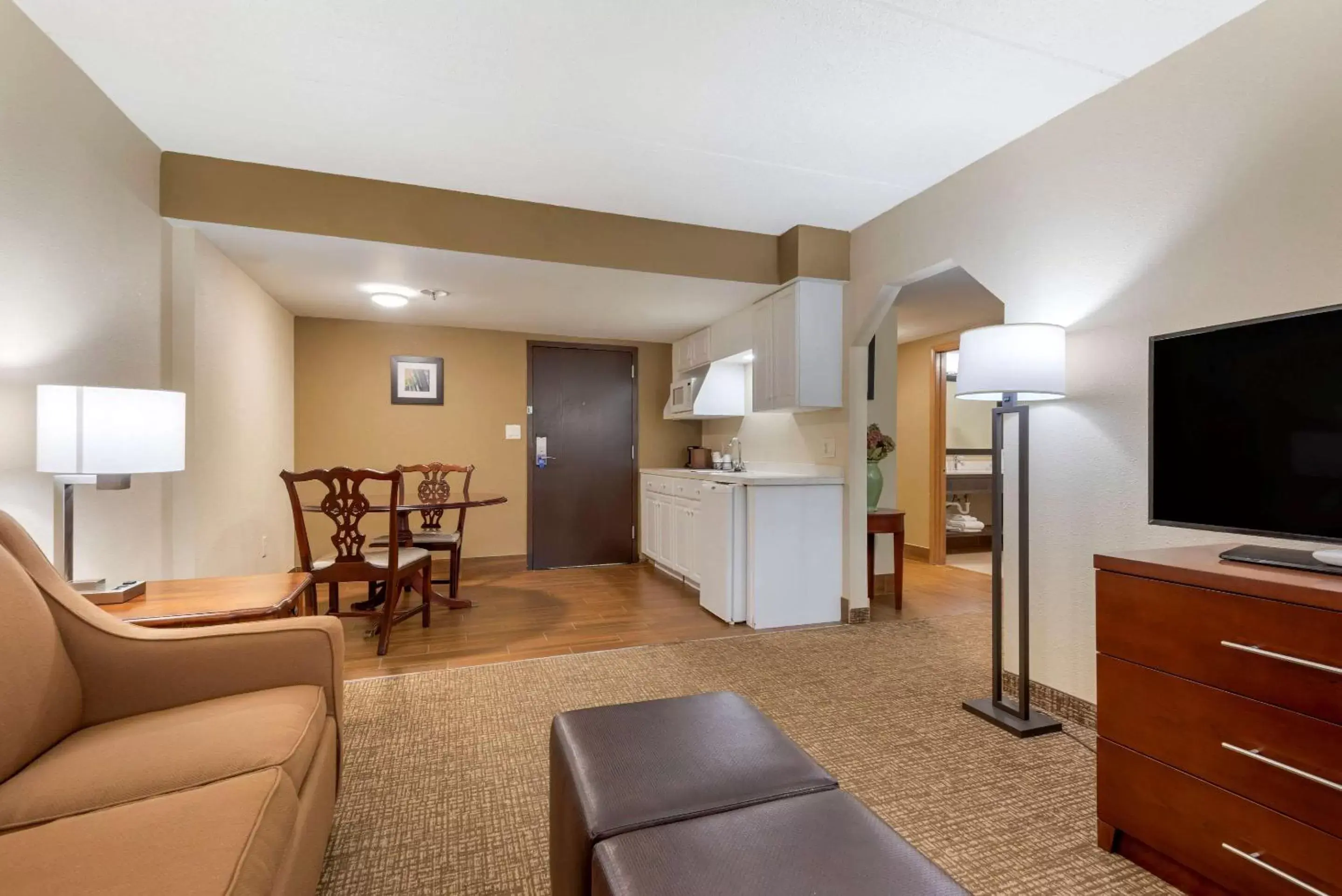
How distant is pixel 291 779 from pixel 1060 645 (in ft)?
8.96

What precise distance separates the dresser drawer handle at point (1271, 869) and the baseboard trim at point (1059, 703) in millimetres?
1045

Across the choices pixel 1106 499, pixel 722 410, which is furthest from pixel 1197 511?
pixel 722 410

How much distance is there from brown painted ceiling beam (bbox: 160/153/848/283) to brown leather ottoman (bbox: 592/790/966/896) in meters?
3.15

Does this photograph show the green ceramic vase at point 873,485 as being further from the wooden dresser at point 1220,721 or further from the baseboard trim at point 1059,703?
the wooden dresser at point 1220,721

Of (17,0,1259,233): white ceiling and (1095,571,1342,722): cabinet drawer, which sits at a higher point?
(17,0,1259,233): white ceiling

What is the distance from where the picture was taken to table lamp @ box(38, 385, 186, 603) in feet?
5.68

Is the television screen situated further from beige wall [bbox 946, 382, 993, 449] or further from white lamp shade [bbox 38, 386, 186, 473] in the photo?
beige wall [bbox 946, 382, 993, 449]

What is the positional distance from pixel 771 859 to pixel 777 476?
332 centimetres

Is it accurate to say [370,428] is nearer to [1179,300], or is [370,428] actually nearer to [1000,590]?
[1000,590]

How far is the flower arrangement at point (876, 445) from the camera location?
14.5ft

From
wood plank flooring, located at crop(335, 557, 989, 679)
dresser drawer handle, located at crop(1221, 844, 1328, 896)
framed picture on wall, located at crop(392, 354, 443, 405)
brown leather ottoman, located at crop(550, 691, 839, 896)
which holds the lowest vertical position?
wood plank flooring, located at crop(335, 557, 989, 679)

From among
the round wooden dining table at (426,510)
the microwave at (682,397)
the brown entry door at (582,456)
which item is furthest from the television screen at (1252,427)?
the brown entry door at (582,456)

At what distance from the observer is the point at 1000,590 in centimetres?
246

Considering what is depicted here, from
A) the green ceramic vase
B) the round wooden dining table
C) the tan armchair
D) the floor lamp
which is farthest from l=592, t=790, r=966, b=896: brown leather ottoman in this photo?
the green ceramic vase
